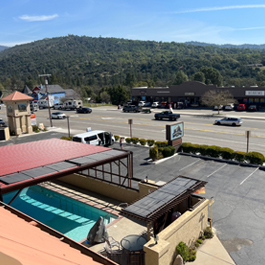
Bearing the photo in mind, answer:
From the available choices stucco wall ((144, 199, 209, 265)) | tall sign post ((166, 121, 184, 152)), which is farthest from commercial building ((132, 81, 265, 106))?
stucco wall ((144, 199, 209, 265))

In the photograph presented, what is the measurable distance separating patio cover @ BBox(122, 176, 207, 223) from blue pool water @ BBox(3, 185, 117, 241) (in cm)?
395

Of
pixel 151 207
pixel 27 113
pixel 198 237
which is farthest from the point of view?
pixel 27 113

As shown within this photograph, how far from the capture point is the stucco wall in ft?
27.3

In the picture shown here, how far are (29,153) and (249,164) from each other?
50.9ft

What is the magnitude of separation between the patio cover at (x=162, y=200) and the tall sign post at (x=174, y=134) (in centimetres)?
1188

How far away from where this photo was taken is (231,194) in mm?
15227

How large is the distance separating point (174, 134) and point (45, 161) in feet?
44.9

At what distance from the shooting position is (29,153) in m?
14.9

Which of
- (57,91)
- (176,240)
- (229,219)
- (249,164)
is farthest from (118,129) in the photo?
(57,91)

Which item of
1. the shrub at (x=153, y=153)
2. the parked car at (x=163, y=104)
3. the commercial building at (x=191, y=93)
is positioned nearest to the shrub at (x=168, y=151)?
the shrub at (x=153, y=153)

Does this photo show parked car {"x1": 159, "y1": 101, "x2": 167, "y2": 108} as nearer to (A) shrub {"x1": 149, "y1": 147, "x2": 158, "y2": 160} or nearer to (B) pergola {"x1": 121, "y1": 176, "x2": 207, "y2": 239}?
(A) shrub {"x1": 149, "y1": 147, "x2": 158, "y2": 160}

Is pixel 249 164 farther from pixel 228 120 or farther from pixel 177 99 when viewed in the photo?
pixel 177 99

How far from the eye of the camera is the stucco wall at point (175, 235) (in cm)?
832

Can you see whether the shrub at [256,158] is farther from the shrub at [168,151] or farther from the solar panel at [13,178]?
the solar panel at [13,178]
